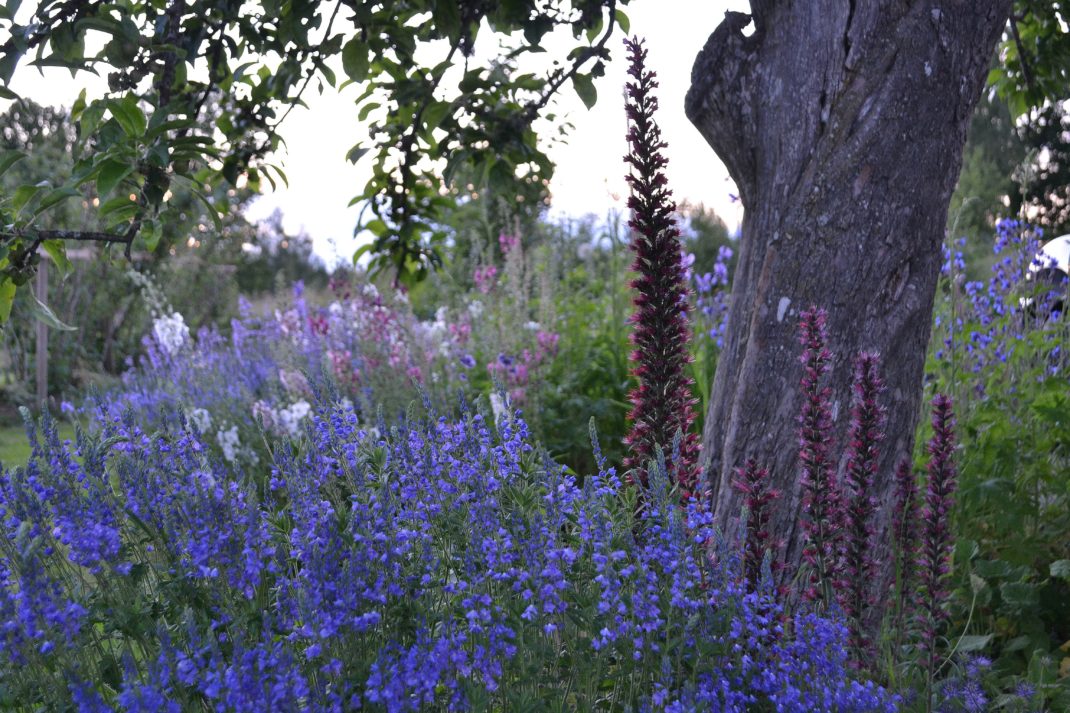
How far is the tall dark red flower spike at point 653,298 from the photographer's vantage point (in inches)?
128

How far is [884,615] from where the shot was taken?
137 inches

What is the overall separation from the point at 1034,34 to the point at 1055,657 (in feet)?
13.0

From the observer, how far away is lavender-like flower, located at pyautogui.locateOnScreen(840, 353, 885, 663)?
276 centimetres

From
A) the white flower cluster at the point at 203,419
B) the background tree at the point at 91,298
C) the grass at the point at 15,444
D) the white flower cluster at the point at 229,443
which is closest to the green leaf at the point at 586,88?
the white flower cluster at the point at 229,443

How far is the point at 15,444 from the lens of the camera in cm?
1085

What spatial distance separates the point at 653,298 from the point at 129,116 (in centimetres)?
169

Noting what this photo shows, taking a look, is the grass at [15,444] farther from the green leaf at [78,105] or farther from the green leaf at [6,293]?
the green leaf at [6,293]

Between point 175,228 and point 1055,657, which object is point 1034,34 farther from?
point 175,228

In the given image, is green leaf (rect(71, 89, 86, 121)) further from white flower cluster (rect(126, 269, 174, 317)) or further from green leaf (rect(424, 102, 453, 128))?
white flower cluster (rect(126, 269, 174, 317))

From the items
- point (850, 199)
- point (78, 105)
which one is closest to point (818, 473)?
point (850, 199)

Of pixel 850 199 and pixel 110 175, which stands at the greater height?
pixel 850 199

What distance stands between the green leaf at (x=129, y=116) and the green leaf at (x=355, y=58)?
987 mm

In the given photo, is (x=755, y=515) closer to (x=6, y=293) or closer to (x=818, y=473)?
(x=818, y=473)

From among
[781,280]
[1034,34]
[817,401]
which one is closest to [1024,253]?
[1034,34]
